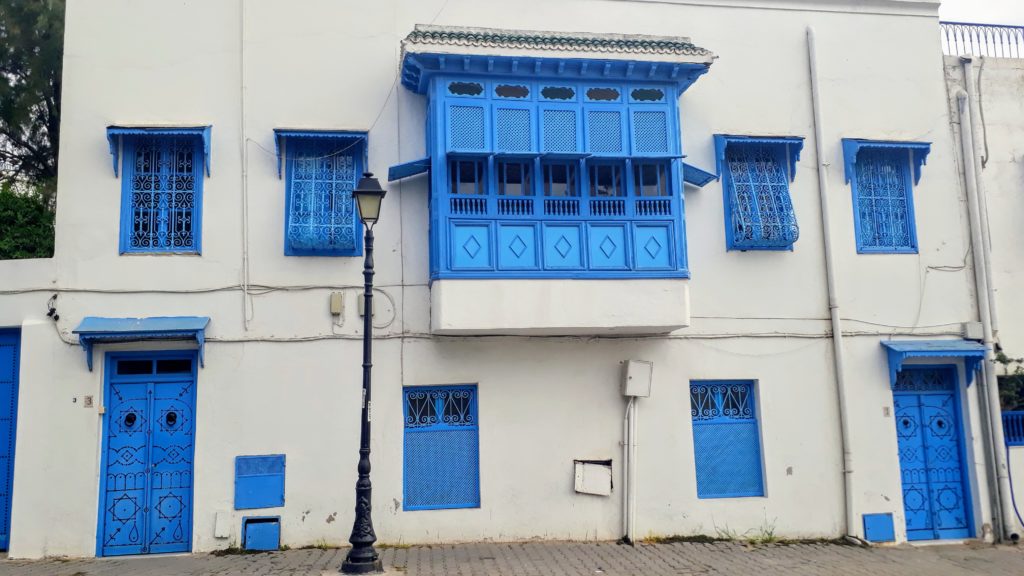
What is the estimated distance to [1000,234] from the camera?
38.2 ft

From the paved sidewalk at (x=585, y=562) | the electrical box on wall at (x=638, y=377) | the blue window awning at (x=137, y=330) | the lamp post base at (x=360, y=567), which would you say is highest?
the blue window awning at (x=137, y=330)

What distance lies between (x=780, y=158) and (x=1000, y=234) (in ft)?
11.4

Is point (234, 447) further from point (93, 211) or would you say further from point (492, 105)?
point (492, 105)

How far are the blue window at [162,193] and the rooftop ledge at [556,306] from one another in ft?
10.3

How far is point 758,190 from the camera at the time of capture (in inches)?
432

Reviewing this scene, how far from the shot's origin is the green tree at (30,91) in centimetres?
1260

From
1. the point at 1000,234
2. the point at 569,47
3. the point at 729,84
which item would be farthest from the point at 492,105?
the point at 1000,234

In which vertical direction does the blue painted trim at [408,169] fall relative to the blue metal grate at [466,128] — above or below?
below

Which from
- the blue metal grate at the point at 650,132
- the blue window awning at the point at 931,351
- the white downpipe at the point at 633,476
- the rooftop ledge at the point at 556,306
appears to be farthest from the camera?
the blue window awning at the point at 931,351

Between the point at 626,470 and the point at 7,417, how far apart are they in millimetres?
7484

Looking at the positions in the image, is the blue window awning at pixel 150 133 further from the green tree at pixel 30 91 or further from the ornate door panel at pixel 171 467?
the green tree at pixel 30 91

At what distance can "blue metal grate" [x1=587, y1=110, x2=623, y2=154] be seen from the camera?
10.0 meters

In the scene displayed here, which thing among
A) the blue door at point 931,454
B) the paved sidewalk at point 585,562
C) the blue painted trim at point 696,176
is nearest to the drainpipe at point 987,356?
the blue door at point 931,454

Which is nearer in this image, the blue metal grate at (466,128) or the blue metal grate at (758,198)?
the blue metal grate at (466,128)
